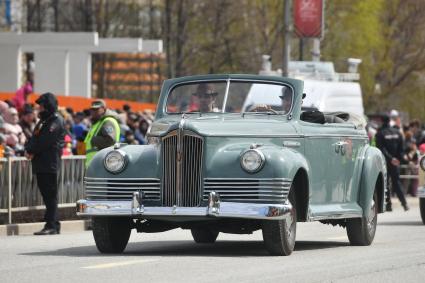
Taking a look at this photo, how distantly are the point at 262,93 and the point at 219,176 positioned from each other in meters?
3.24

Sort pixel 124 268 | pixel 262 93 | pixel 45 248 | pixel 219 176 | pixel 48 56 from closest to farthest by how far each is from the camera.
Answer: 1. pixel 124 268
2. pixel 219 176
3. pixel 45 248
4. pixel 262 93
5. pixel 48 56

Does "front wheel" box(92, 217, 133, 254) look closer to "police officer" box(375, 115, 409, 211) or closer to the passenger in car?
the passenger in car

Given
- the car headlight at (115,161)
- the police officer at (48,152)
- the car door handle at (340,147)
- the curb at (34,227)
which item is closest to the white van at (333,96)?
the curb at (34,227)

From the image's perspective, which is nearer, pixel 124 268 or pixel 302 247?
pixel 124 268

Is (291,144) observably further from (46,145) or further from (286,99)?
(46,145)

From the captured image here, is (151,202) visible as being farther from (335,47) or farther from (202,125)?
(335,47)

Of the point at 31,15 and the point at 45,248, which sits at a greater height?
the point at 31,15

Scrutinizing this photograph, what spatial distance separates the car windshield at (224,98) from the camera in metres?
15.6

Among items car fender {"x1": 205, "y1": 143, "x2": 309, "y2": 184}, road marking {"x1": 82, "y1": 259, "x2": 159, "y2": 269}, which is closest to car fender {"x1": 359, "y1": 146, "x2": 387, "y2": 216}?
car fender {"x1": 205, "y1": 143, "x2": 309, "y2": 184}

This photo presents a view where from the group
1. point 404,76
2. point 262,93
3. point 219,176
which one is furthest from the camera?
point 404,76

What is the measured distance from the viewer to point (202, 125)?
1438 cm

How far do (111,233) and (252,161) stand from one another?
1.70m

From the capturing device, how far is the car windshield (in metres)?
15.6

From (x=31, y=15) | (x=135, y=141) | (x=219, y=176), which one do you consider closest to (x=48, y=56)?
(x=31, y=15)
